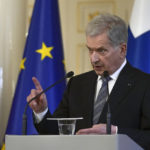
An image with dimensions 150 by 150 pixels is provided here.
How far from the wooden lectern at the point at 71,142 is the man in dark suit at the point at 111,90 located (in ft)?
1.95

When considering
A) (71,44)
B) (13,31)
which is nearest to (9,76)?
(13,31)

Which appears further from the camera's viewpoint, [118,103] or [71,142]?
[118,103]

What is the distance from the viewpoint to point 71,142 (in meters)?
2.46

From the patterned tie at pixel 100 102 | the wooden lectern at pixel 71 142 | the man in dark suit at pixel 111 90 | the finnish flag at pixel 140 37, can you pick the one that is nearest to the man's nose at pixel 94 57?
the man in dark suit at pixel 111 90

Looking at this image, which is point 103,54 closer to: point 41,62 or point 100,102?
point 100,102

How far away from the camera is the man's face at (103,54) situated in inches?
131

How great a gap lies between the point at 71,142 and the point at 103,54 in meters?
1.06

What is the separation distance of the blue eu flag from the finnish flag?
0.81m

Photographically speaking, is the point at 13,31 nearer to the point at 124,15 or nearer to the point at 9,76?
the point at 9,76

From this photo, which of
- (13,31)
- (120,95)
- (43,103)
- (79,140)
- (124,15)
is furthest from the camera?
(124,15)

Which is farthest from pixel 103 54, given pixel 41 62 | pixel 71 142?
pixel 41 62

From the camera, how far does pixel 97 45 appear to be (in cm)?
334

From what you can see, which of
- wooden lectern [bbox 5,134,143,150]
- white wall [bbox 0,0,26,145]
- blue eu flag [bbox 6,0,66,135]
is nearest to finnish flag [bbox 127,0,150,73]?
blue eu flag [bbox 6,0,66,135]

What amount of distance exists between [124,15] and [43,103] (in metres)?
3.84
